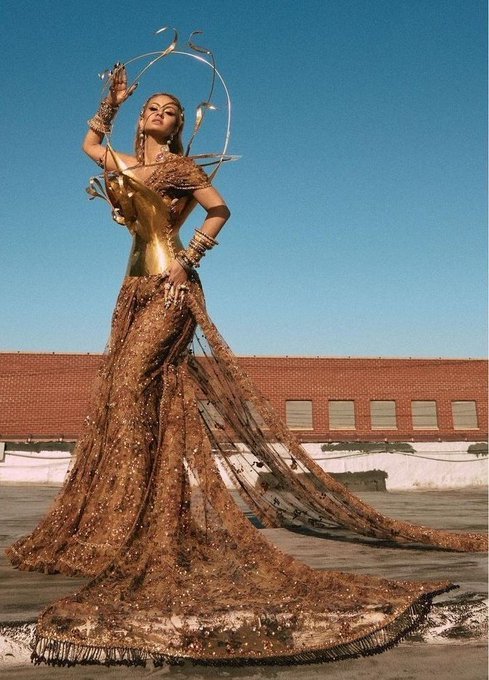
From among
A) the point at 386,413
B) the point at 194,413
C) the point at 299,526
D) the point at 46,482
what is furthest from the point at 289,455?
the point at 386,413

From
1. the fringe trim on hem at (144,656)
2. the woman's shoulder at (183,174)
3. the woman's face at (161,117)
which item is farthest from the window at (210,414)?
the woman's face at (161,117)

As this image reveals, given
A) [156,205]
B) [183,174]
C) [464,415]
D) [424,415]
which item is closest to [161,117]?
[183,174]

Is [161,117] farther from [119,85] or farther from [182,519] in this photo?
[182,519]

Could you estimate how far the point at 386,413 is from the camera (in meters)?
27.4

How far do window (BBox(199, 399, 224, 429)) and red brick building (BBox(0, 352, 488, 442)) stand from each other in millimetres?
22207

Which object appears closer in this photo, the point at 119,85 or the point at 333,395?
the point at 119,85

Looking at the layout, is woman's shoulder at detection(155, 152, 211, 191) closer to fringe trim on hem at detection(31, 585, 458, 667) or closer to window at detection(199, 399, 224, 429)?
window at detection(199, 399, 224, 429)

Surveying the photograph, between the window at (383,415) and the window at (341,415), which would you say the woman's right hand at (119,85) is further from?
the window at (383,415)

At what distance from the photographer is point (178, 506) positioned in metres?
2.44

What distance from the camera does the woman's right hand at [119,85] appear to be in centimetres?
340

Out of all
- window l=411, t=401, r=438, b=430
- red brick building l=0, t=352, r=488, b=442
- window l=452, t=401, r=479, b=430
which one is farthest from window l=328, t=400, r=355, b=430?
window l=452, t=401, r=479, b=430

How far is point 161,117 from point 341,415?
2491 centimetres

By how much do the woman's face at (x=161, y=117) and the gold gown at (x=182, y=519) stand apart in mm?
268

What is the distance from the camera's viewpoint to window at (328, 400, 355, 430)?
2680cm
